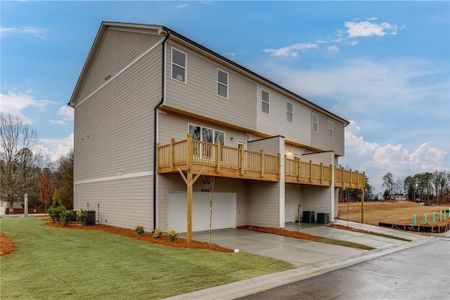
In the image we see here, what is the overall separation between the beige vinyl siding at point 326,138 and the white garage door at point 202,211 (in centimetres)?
1009

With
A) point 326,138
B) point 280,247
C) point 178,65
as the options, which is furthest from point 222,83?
point 326,138

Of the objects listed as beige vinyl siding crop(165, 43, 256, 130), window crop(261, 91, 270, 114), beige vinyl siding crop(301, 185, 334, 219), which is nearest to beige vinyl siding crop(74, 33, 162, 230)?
beige vinyl siding crop(165, 43, 256, 130)

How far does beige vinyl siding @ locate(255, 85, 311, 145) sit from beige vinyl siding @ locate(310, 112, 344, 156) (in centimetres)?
140

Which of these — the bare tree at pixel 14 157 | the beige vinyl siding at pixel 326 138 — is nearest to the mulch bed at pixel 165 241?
the beige vinyl siding at pixel 326 138

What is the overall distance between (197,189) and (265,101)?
7.48m

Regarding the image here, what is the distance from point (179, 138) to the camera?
1616cm

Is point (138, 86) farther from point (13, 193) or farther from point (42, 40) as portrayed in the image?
point (13, 193)

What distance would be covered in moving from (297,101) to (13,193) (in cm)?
2950

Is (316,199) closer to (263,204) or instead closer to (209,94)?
(263,204)

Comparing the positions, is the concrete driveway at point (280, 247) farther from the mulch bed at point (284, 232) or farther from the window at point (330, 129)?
the window at point (330, 129)

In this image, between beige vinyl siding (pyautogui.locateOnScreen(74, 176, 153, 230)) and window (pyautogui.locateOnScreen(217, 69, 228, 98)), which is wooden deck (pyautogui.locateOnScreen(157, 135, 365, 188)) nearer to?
beige vinyl siding (pyautogui.locateOnScreen(74, 176, 153, 230))

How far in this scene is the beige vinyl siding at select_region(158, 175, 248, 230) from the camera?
14945mm

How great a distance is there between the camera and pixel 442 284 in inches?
328

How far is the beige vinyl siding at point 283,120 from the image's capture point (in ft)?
67.9
